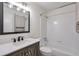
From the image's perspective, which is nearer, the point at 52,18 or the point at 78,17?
the point at 78,17

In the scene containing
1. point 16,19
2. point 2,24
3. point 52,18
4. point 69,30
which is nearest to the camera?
point 2,24

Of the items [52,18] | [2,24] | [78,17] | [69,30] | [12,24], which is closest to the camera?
[2,24]

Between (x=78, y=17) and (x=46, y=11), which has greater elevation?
(x=46, y=11)

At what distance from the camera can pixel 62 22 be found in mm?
3145

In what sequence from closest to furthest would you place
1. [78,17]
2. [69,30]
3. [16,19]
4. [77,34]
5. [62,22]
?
1. [16,19]
2. [78,17]
3. [77,34]
4. [69,30]
5. [62,22]

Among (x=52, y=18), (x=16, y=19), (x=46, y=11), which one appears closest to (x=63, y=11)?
(x=52, y=18)

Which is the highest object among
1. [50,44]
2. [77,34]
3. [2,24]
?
[2,24]

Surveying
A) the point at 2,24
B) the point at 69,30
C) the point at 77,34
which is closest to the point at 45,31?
the point at 69,30

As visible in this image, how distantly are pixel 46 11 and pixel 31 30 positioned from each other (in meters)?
1.47

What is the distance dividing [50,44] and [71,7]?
1944 millimetres

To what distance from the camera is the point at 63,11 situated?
10.1ft

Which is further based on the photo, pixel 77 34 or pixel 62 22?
pixel 62 22

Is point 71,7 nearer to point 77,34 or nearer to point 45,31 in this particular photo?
point 77,34

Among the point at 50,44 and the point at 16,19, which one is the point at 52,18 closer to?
the point at 50,44
